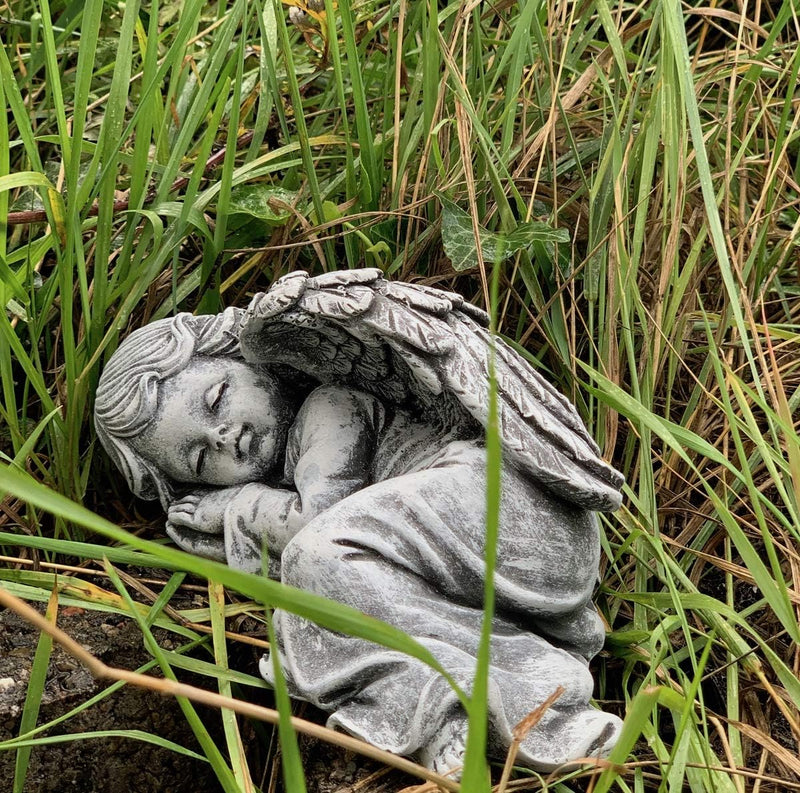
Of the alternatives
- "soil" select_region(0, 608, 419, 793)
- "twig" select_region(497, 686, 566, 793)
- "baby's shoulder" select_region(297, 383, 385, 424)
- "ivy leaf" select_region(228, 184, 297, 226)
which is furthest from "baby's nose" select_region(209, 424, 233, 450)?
"twig" select_region(497, 686, 566, 793)

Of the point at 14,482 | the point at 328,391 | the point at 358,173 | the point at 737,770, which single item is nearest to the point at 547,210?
the point at 358,173

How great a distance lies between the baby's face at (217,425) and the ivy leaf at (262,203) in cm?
36

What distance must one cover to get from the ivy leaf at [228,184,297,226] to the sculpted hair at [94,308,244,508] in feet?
0.93

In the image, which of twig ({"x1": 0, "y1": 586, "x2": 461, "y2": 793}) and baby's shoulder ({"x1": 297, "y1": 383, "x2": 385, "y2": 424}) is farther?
baby's shoulder ({"x1": 297, "y1": 383, "x2": 385, "y2": 424})

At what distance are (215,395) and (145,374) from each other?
0.34 ft

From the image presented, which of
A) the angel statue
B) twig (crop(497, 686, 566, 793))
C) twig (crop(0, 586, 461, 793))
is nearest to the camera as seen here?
twig (crop(0, 586, 461, 793))

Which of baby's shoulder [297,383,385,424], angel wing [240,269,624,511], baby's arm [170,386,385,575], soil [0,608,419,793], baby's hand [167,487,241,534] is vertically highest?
angel wing [240,269,624,511]

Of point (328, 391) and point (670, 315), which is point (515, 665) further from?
point (670, 315)

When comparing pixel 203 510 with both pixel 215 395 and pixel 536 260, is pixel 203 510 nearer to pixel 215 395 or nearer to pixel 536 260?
pixel 215 395

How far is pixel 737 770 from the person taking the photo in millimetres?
1292

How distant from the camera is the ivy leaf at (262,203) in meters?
1.84

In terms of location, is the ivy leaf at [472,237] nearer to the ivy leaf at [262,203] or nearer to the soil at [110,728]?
the ivy leaf at [262,203]

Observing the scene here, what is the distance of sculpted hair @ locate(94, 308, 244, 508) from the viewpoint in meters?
1.55

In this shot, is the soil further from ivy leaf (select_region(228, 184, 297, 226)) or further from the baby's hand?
ivy leaf (select_region(228, 184, 297, 226))
